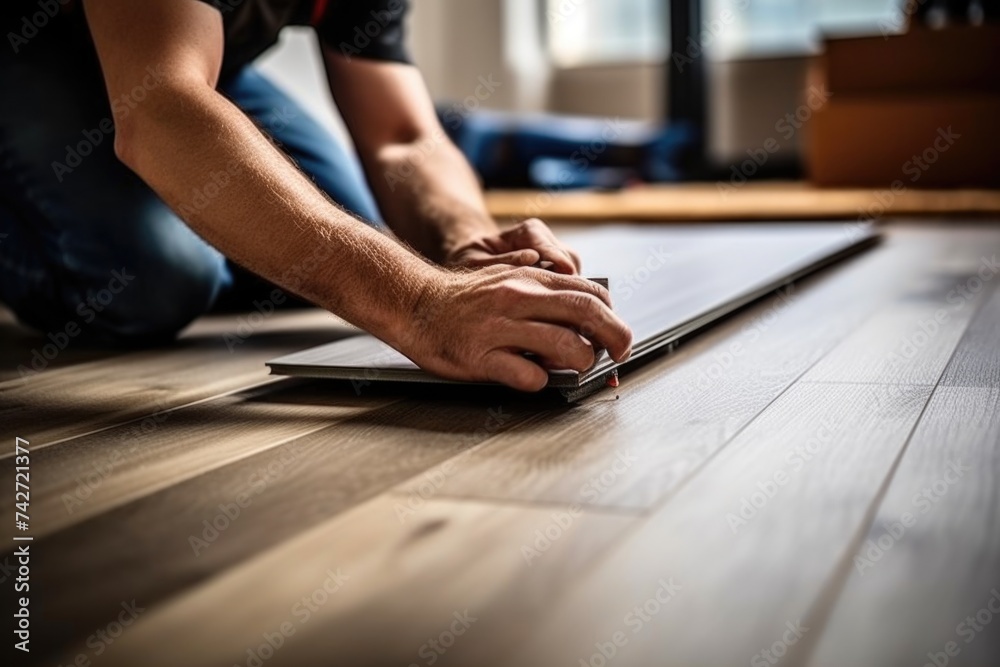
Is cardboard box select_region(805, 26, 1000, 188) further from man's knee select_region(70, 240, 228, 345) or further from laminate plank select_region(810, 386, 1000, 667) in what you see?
laminate plank select_region(810, 386, 1000, 667)

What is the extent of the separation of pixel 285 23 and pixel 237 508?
0.99 meters

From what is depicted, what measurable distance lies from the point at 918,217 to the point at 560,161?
5.55 feet

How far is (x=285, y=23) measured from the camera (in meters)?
1.61

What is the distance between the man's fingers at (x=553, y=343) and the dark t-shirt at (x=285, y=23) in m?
0.72

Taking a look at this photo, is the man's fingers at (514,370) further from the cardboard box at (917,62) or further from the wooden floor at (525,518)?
the cardboard box at (917,62)

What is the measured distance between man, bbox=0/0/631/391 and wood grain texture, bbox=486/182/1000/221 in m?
1.55

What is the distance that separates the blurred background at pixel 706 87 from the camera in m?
3.91

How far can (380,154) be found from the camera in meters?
1.63

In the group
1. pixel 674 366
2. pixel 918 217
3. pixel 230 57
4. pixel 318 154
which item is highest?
pixel 230 57

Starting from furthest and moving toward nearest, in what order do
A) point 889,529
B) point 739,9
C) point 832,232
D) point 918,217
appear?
point 739,9, point 918,217, point 832,232, point 889,529

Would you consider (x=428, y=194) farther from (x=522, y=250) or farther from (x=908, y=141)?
(x=908, y=141)

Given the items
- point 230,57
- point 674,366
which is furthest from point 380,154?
point 674,366

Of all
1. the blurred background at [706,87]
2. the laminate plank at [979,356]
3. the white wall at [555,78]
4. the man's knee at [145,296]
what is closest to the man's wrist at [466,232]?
the man's knee at [145,296]

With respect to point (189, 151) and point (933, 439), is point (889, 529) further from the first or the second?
point (189, 151)
